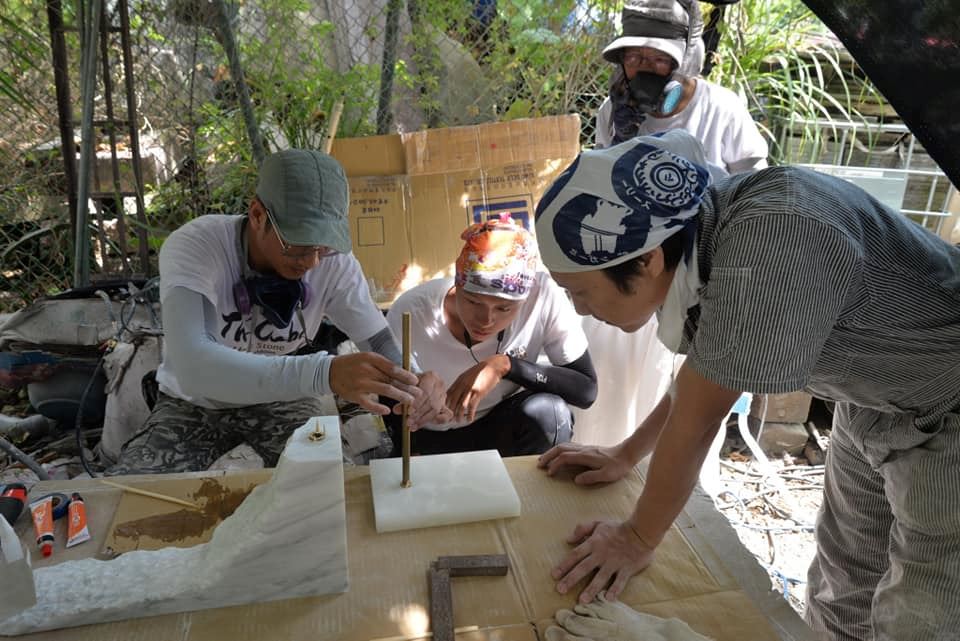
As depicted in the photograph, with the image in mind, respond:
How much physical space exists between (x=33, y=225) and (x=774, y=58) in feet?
13.6

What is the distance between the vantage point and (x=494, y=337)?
7.15 ft

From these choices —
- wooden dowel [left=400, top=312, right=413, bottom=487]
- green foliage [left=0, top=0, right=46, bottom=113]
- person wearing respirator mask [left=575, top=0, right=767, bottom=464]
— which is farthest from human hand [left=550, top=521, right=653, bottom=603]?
green foliage [left=0, top=0, right=46, bottom=113]

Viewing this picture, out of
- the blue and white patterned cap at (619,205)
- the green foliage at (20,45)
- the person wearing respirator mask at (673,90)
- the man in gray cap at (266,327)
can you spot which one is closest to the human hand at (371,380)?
the man in gray cap at (266,327)

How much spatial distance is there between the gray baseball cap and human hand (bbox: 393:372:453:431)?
0.41 metres

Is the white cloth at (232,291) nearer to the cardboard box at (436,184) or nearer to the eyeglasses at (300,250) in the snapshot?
the eyeglasses at (300,250)

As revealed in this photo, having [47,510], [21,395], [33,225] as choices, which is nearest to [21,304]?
[33,225]

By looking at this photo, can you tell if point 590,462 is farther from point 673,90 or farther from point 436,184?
point 436,184

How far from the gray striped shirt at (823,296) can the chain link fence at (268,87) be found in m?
2.74

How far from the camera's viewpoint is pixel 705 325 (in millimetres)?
993

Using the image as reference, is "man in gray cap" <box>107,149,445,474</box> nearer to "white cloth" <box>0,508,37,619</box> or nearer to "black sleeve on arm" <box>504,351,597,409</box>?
"black sleeve on arm" <box>504,351,597,409</box>

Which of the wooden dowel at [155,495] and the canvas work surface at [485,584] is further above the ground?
the wooden dowel at [155,495]

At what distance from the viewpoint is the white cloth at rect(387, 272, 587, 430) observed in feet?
7.17

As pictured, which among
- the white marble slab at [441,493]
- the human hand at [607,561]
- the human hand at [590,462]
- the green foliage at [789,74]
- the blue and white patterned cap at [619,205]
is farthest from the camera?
Result: the green foliage at [789,74]

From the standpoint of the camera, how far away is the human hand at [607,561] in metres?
1.14
